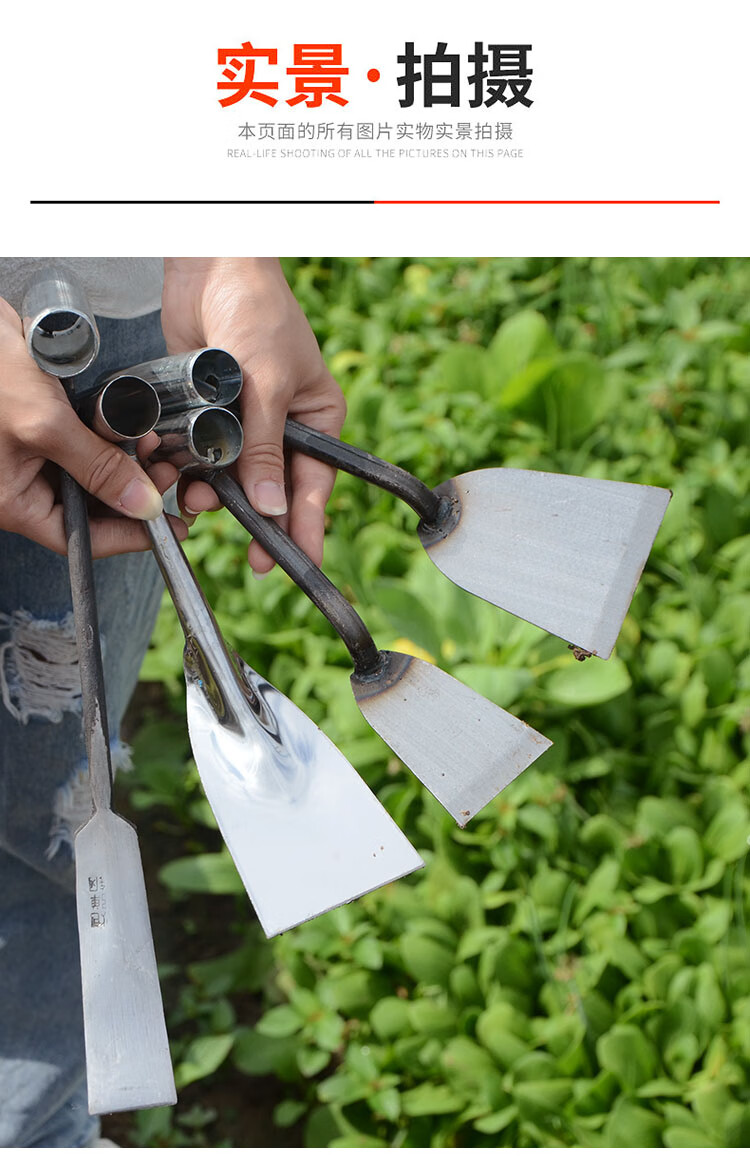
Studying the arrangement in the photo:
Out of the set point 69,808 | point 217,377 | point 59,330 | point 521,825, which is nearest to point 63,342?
point 59,330

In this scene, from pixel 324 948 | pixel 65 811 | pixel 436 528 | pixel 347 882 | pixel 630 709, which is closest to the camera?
pixel 347 882

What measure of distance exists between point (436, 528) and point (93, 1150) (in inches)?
31.8

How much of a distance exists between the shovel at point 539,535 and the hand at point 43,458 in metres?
0.16

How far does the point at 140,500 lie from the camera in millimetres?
867

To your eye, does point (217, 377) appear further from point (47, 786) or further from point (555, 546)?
point (47, 786)

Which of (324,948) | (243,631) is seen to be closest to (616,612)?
(324,948)

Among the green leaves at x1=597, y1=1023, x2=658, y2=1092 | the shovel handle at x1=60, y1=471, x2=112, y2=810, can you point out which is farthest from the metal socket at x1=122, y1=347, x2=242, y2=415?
the green leaves at x1=597, y1=1023, x2=658, y2=1092

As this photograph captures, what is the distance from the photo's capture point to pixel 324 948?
1501mm

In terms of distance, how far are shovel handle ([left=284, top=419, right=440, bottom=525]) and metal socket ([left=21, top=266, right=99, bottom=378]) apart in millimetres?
188

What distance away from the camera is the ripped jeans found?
1041 millimetres

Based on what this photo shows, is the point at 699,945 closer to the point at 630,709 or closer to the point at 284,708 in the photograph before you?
the point at 630,709

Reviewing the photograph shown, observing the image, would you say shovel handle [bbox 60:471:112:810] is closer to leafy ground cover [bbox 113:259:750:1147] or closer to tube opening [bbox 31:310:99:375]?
tube opening [bbox 31:310:99:375]

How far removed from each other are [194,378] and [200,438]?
0.05 m
